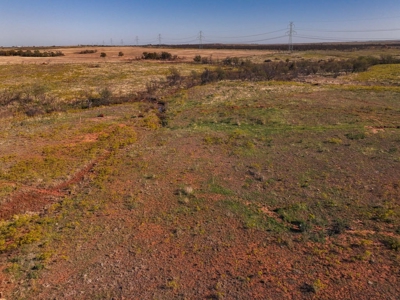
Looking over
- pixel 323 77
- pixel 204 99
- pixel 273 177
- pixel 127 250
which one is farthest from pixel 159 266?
pixel 323 77

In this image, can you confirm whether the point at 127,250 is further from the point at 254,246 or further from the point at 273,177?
the point at 273,177

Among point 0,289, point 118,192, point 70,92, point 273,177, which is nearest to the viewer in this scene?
point 0,289

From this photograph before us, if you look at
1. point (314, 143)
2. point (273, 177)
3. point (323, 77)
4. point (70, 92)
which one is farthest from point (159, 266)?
point (323, 77)

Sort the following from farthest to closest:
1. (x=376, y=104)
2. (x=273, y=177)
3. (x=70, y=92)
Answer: (x=70, y=92) → (x=376, y=104) → (x=273, y=177)

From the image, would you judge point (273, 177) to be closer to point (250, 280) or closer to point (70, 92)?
point (250, 280)

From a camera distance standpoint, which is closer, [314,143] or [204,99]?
[314,143]

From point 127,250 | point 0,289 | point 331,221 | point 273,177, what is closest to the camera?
point 0,289
